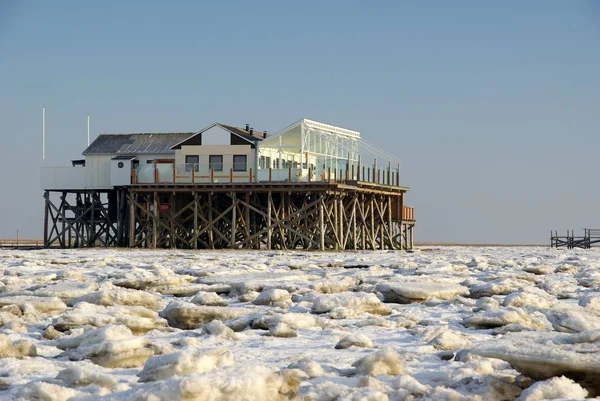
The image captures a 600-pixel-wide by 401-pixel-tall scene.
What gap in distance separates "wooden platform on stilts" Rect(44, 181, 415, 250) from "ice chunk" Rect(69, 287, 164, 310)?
84.1 feet

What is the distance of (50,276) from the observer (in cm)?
1234

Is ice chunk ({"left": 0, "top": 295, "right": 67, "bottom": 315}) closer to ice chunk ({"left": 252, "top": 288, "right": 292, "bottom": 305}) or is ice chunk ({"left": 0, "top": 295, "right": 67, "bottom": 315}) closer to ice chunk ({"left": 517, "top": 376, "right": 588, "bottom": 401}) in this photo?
ice chunk ({"left": 252, "top": 288, "right": 292, "bottom": 305})

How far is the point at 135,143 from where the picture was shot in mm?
42781

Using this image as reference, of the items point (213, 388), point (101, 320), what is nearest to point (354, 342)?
point (101, 320)

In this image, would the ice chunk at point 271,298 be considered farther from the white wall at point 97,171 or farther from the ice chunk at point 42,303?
the white wall at point 97,171

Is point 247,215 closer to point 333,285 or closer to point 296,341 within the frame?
point 333,285

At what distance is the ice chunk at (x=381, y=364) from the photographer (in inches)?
232

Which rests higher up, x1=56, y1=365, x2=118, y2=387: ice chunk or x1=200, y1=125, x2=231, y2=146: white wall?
x1=200, y1=125, x2=231, y2=146: white wall

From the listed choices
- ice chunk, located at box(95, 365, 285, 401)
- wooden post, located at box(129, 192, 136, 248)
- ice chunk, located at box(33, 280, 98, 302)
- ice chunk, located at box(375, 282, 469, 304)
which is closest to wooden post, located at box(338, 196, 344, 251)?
wooden post, located at box(129, 192, 136, 248)

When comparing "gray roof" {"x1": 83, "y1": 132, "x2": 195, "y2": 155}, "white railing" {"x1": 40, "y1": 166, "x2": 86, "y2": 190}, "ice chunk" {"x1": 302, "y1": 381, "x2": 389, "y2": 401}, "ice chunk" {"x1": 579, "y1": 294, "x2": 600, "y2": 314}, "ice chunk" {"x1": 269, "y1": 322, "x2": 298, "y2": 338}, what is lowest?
"ice chunk" {"x1": 302, "y1": 381, "x2": 389, "y2": 401}

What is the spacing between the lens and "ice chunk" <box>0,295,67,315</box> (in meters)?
8.79

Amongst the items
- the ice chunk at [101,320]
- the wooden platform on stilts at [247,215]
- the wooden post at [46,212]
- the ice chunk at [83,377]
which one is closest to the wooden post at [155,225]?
the wooden platform on stilts at [247,215]

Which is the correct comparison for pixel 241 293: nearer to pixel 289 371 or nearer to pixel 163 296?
pixel 163 296

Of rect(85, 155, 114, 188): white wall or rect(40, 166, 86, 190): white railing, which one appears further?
rect(40, 166, 86, 190): white railing
